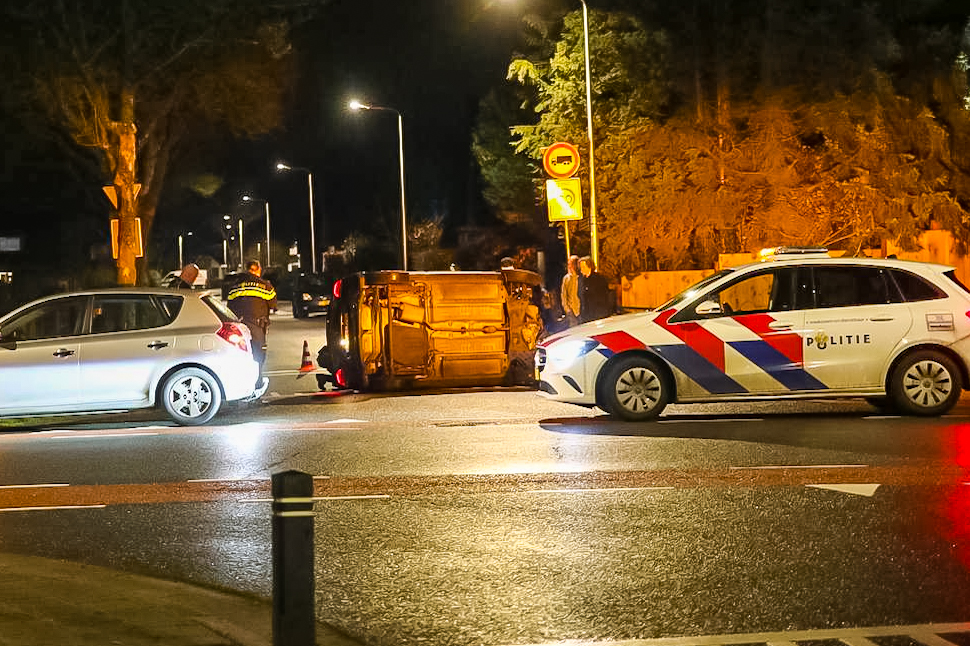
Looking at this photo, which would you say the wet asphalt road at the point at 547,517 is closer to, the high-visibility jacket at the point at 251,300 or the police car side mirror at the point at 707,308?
the police car side mirror at the point at 707,308

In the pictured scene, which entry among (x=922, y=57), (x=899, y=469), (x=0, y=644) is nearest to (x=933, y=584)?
(x=899, y=469)

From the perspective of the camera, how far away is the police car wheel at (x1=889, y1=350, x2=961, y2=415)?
1384 cm

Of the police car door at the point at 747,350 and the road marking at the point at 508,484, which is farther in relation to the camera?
the police car door at the point at 747,350

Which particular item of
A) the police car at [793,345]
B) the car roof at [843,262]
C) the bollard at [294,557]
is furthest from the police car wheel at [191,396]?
the bollard at [294,557]

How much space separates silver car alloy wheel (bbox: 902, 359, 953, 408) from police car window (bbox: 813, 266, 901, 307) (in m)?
0.73

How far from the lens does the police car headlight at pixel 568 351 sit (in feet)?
45.3

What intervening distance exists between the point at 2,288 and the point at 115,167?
1004cm

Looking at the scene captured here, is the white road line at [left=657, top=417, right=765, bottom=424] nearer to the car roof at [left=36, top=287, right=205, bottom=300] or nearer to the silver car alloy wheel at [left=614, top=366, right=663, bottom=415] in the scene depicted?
the silver car alloy wheel at [left=614, top=366, right=663, bottom=415]

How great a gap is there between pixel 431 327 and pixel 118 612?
1082 centimetres

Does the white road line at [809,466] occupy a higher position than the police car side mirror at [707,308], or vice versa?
the police car side mirror at [707,308]

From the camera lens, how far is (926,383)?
13.9m

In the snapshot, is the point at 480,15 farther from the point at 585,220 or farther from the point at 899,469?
the point at 899,469

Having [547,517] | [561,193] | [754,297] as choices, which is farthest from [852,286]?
[561,193]

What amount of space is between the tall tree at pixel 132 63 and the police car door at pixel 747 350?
72.2ft
